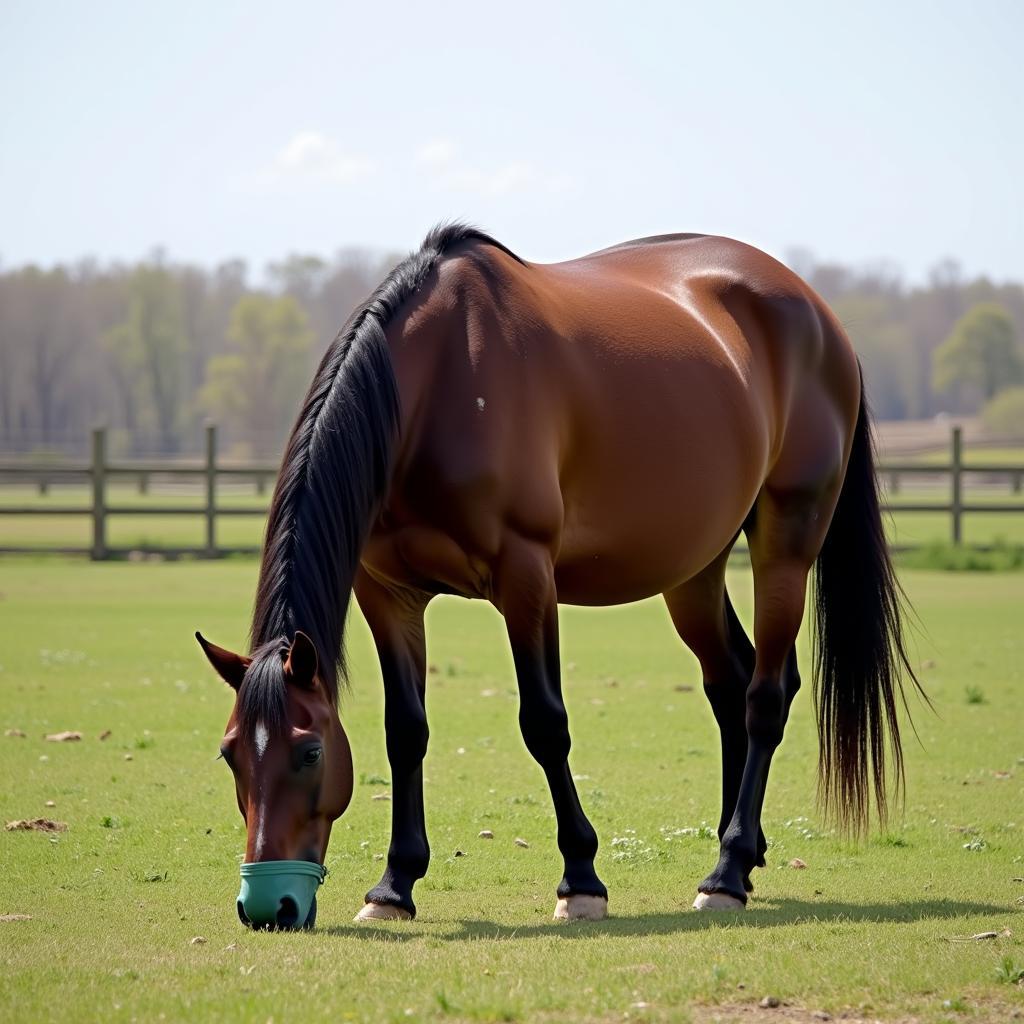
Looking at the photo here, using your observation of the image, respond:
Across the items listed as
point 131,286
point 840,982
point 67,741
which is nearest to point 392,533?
point 840,982

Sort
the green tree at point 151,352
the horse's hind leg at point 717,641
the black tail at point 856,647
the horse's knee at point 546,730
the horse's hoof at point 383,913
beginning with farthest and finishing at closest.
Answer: the green tree at point 151,352 → the horse's hind leg at point 717,641 → the black tail at point 856,647 → the horse's knee at point 546,730 → the horse's hoof at point 383,913

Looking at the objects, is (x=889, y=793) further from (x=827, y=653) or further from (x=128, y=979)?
(x=128, y=979)

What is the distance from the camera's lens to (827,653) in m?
6.65

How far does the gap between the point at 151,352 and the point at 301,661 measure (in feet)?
329

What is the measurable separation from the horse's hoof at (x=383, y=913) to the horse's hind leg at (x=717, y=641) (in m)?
2.04

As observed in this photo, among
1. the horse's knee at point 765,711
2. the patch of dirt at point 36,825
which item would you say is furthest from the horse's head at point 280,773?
the patch of dirt at point 36,825

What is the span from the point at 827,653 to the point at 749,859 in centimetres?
130

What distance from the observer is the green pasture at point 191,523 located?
101 feet

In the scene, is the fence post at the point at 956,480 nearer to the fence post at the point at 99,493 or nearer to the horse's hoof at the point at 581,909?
the fence post at the point at 99,493

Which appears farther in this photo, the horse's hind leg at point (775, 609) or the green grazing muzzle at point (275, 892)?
the horse's hind leg at point (775, 609)

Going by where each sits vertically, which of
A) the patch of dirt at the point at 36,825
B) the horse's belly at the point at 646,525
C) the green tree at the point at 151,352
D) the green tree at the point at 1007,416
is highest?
the green tree at the point at 151,352

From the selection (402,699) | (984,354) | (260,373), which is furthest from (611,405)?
(984,354)

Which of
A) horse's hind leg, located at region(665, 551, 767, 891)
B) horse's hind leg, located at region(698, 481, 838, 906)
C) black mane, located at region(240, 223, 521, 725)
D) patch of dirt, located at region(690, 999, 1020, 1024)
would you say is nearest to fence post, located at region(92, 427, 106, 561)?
horse's hind leg, located at region(665, 551, 767, 891)

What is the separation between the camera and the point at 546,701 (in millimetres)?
5324
